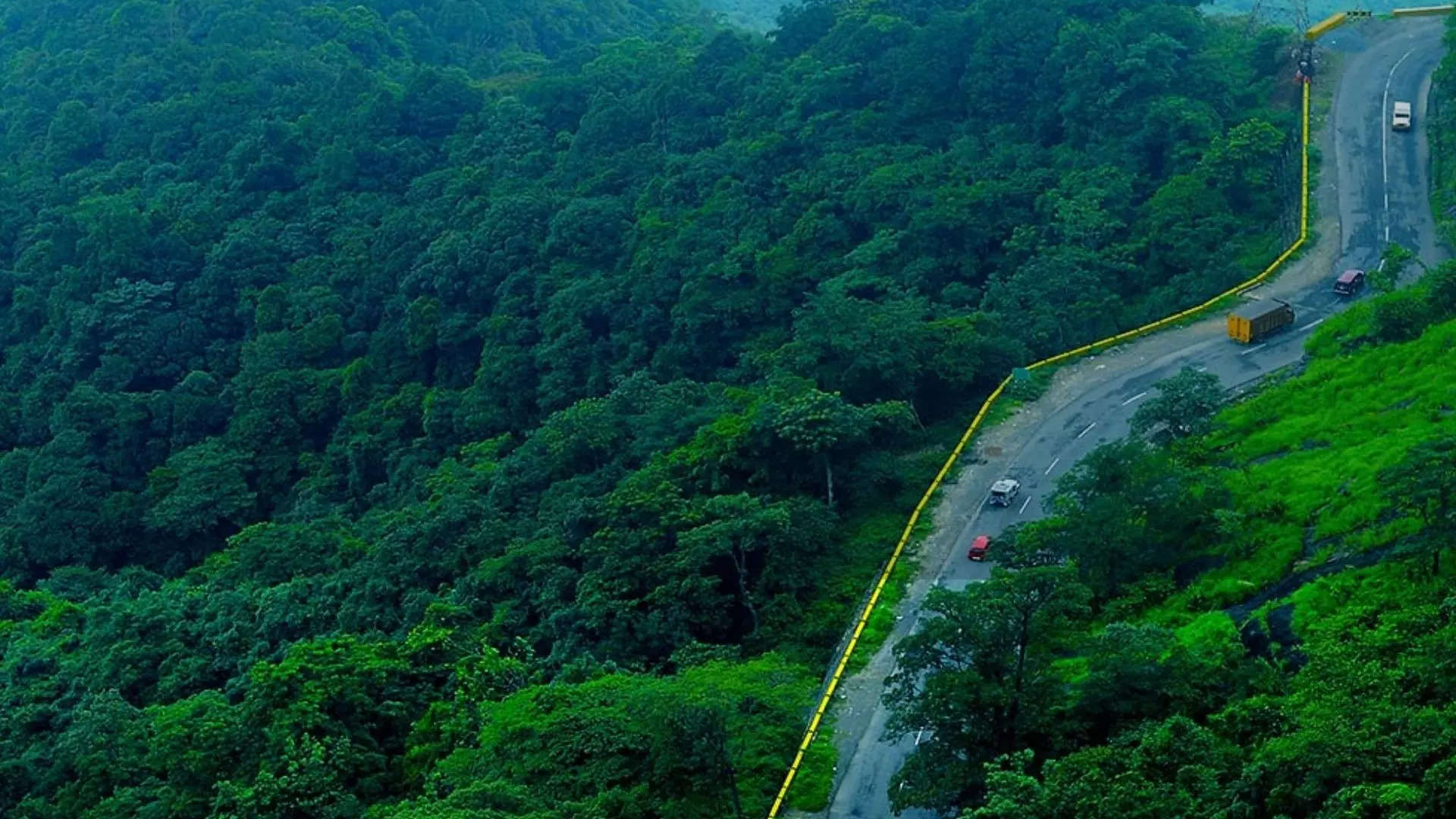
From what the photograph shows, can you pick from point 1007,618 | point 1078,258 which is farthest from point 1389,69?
point 1007,618

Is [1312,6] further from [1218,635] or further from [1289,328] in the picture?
[1218,635]

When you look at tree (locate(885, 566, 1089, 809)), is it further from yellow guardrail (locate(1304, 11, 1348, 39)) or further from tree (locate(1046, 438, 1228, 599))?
yellow guardrail (locate(1304, 11, 1348, 39))

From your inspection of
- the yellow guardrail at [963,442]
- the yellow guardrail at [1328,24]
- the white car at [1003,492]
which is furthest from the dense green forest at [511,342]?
the white car at [1003,492]

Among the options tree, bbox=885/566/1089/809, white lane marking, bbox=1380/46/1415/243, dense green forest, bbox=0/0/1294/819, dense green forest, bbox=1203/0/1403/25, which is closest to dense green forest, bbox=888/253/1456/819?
tree, bbox=885/566/1089/809

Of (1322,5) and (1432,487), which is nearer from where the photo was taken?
(1432,487)

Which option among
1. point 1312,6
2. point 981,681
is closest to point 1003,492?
point 981,681

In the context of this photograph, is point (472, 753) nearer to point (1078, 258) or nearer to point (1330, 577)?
point (1330, 577)

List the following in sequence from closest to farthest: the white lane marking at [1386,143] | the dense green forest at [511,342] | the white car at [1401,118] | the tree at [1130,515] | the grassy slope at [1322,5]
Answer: the tree at [1130,515] < the dense green forest at [511,342] < the white lane marking at [1386,143] < the white car at [1401,118] < the grassy slope at [1322,5]

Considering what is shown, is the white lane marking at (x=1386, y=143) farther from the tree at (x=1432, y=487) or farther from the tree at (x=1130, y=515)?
the tree at (x=1432, y=487)
